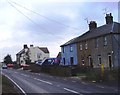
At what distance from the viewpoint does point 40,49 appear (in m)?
136

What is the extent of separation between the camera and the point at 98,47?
52094 mm

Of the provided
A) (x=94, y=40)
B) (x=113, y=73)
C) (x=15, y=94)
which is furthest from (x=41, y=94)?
(x=94, y=40)

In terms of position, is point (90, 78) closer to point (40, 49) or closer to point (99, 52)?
point (99, 52)

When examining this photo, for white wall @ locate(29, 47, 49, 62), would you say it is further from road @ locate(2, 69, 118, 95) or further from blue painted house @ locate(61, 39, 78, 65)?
road @ locate(2, 69, 118, 95)

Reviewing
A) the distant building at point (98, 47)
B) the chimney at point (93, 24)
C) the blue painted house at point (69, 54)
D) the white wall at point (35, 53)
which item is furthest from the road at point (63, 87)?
the white wall at point (35, 53)

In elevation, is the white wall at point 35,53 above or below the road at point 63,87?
above

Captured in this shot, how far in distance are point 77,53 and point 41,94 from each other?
43946 millimetres

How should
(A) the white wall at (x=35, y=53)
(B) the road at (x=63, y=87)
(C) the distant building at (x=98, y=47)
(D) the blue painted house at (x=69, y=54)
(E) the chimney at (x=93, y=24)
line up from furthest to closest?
(A) the white wall at (x=35, y=53) < (D) the blue painted house at (x=69, y=54) < (E) the chimney at (x=93, y=24) < (C) the distant building at (x=98, y=47) < (B) the road at (x=63, y=87)

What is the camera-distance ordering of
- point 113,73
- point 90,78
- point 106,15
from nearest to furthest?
point 113,73 < point 90,78 < point 106,15

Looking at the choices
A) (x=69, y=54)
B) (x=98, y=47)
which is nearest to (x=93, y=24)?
(x=69, y=54)

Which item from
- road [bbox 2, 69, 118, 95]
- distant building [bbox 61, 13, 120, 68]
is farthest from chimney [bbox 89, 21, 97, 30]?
road [bbox 2, 69, 118, 95]

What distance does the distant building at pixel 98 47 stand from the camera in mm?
48000

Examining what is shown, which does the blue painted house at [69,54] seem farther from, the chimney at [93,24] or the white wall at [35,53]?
the white wall at [35,53]

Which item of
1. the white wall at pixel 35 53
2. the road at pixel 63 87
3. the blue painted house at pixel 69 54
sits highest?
the white wall at pixel 35 53
